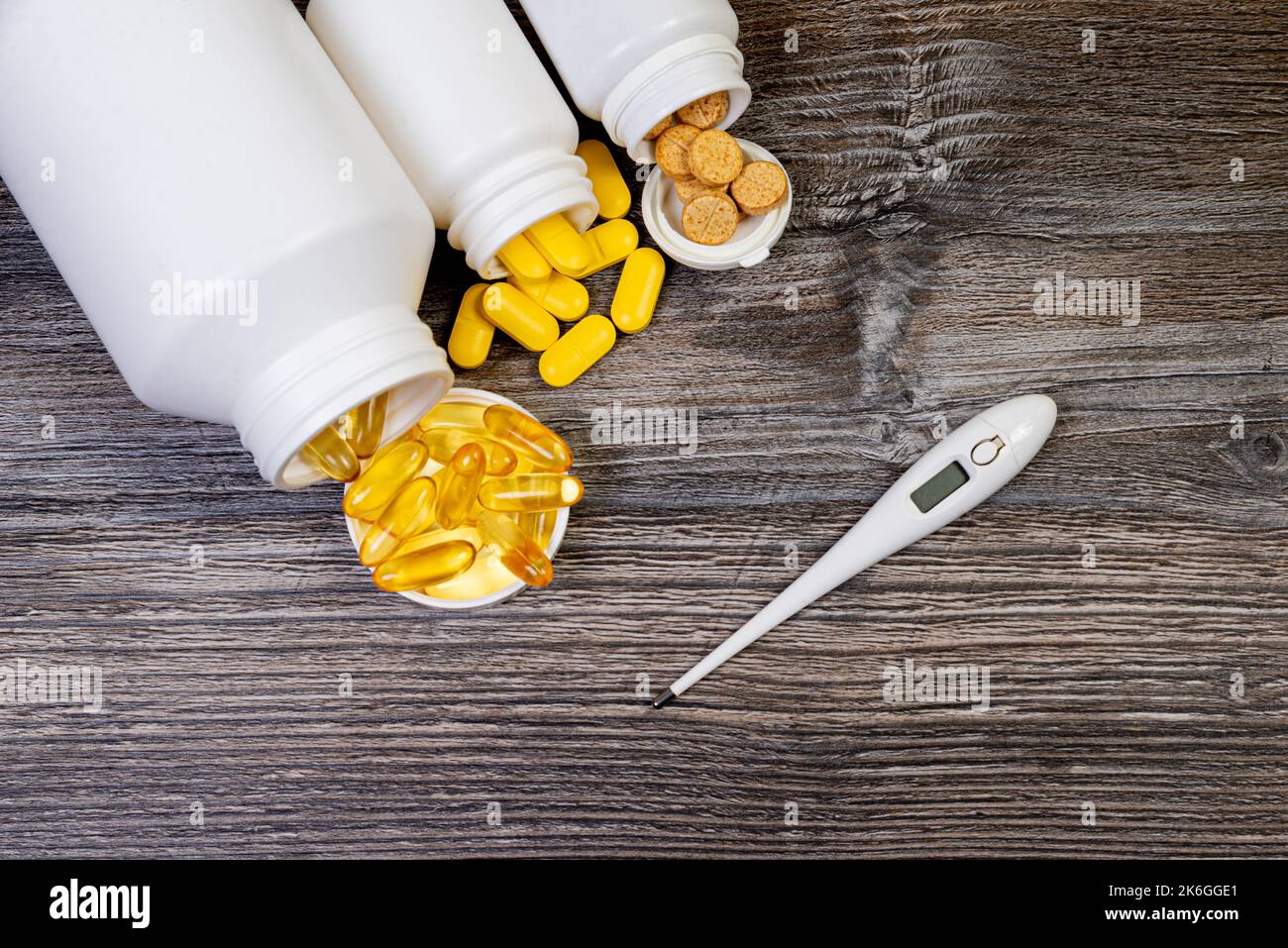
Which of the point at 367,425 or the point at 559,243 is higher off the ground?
the point at 559,243

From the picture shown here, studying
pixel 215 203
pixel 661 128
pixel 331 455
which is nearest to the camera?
pixel 215 203

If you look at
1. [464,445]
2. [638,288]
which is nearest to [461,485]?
[464,445]

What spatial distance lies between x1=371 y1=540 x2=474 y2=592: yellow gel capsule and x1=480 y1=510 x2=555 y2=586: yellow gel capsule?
0.03m

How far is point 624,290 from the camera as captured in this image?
1.04 metres

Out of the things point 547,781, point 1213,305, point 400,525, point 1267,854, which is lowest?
point 1267,854

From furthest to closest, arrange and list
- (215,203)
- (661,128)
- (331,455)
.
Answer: (661,128), (331,455), (215,203)

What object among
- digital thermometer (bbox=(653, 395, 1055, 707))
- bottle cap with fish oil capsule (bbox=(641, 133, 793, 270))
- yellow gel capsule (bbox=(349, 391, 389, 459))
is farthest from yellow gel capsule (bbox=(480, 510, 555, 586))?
bottle cap with fish oil capsule (bbox=(641, 133, 793, 270))

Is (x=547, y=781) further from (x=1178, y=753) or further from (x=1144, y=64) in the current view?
(x=1144, y=64)

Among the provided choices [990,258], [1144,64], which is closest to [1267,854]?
[990,258]

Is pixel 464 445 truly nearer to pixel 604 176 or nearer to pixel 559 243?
pixel 559 243

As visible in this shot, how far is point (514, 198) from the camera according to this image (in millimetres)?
913

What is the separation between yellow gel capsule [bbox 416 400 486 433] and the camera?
40.0 inches

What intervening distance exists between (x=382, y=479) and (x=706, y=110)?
1.63 ft

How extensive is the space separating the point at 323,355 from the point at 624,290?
1.17 ft
